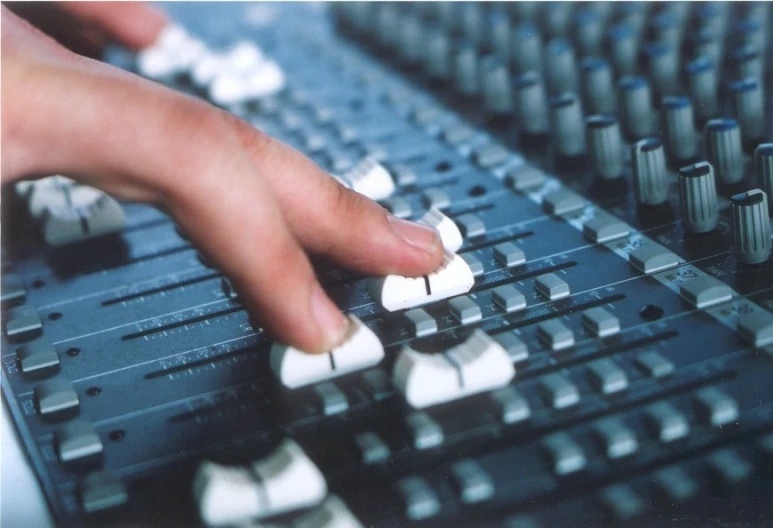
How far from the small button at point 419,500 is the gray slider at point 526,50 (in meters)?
0.85

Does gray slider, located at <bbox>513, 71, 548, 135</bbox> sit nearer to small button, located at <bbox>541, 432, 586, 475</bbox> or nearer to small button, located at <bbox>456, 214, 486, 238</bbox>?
small button, located at <bbox>456, 214, 486, 238</bbox>

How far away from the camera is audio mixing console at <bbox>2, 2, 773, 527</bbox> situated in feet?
2.28

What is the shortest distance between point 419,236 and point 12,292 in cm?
46

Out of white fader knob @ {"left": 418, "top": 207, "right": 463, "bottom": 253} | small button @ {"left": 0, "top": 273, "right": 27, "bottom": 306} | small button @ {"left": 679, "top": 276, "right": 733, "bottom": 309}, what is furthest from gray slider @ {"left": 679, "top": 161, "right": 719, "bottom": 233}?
small button @ {"left": 0, "top": 273, "right": 27, "bottom": 306}

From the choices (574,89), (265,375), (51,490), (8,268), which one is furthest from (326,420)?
(574,89)

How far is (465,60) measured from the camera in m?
1.46

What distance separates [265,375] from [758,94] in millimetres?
611

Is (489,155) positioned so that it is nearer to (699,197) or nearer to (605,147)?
(605,147)

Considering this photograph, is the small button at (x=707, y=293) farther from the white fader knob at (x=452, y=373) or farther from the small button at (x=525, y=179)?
the small button at (x=525, y=179)

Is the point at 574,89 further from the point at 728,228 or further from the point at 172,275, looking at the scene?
the point at 172,275

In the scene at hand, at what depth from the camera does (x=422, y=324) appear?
87 cm

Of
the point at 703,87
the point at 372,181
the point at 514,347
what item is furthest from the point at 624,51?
the point at 514,347

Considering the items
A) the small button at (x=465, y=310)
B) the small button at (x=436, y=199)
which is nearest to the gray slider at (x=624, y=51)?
the small button at (x=436, y=199)

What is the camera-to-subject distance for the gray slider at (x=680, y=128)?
1.08m
